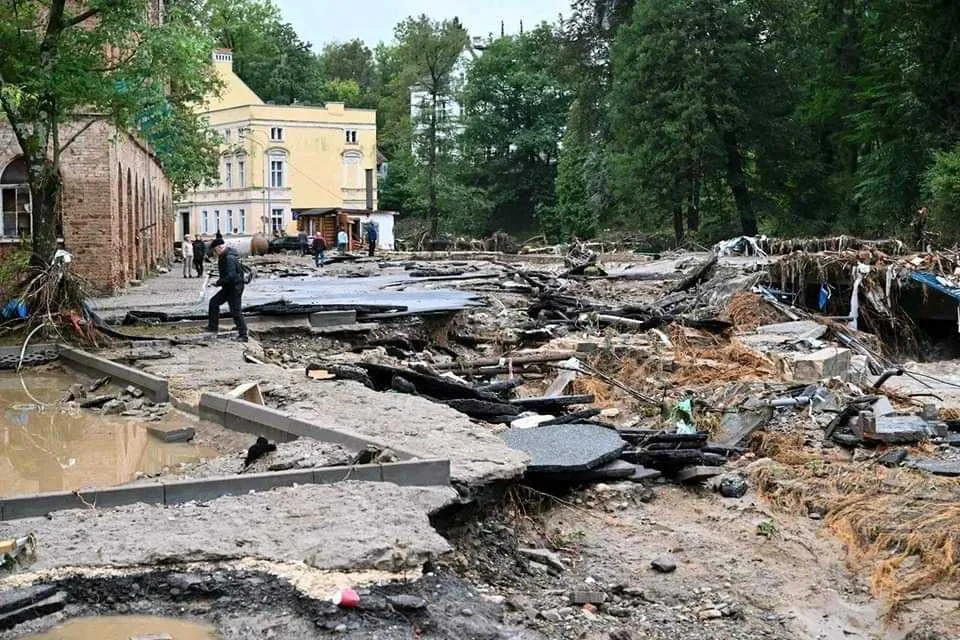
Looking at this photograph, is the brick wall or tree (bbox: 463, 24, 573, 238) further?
tree (bbox: 463, 24, 573, 238)

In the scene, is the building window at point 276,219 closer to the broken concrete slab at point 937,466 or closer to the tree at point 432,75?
the tree at point 432,75

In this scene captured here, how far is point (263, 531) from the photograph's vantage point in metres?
6.25

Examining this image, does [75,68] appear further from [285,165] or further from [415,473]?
[285,165]

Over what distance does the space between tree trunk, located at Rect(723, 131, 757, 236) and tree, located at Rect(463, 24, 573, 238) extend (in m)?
29.0

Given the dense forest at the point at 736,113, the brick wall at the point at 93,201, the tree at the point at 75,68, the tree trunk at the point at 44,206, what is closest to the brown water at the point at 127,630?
the tree at the point at 75,68

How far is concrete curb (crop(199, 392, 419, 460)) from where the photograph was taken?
27.5 ft

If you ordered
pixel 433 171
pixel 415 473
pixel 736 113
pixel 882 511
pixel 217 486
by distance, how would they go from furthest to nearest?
pixel 433 171, pixel 736 113, pixel 882 511, pixel 415 473, pixel 217 486

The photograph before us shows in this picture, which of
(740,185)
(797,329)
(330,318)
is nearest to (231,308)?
(330,318)

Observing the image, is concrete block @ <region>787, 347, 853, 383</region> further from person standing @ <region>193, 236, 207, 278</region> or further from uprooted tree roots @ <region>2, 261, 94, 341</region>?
person standing @ <region>193, 236, 207, 278</region>

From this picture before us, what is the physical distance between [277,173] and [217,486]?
69.9m

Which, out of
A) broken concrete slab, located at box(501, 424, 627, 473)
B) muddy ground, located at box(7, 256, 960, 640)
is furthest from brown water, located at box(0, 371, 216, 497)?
broken concrete slab, located at box(501, 424, 627, 473)

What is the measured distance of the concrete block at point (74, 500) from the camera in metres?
6.67

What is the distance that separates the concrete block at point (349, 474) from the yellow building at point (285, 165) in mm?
64739

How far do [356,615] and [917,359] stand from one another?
1712 centimetres
